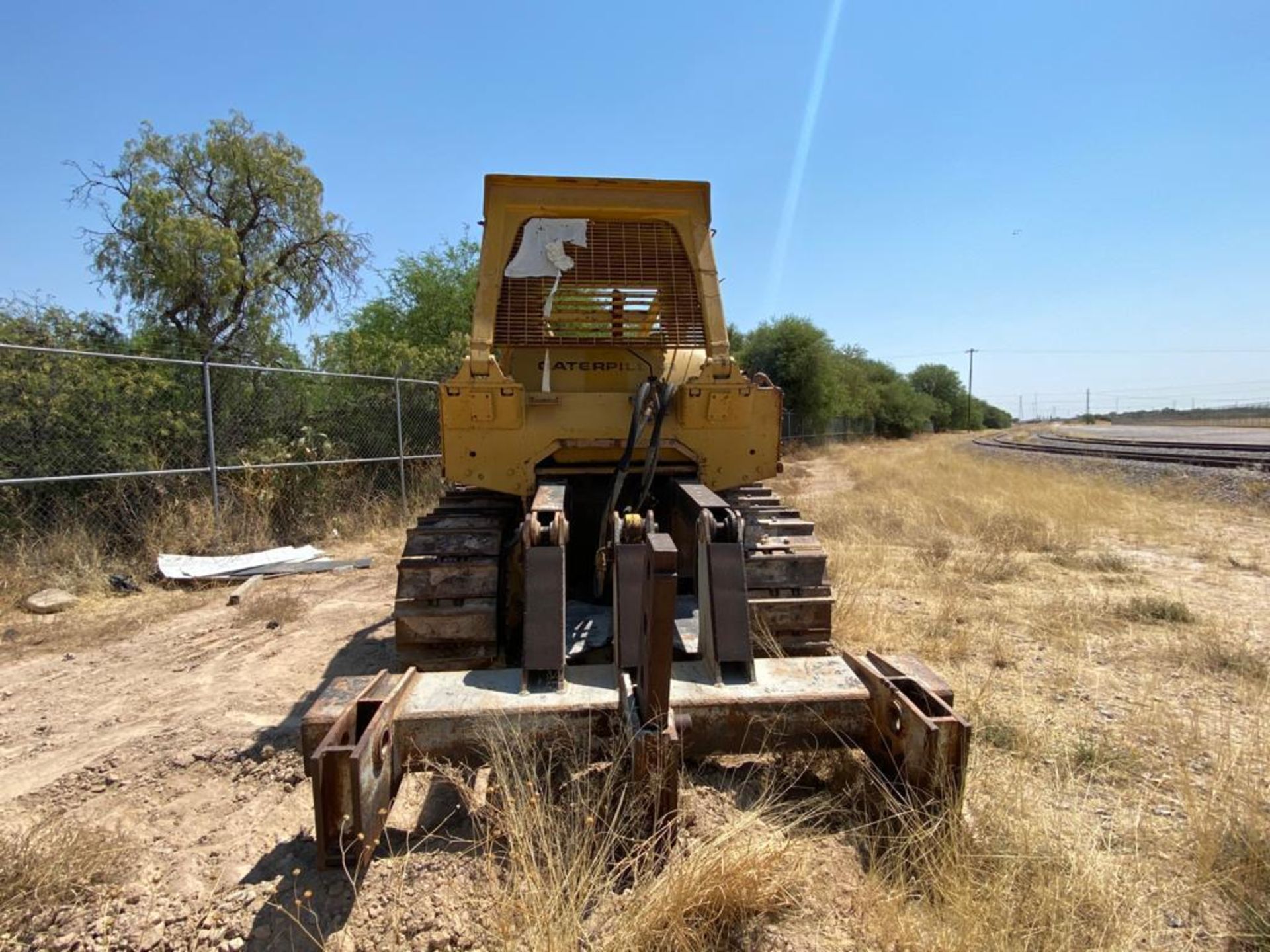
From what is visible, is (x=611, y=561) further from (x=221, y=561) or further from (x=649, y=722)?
(x=221, y=561)

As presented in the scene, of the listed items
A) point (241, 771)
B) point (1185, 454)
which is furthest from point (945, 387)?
point (241, 771)

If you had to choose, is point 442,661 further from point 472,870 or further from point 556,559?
point 472,870

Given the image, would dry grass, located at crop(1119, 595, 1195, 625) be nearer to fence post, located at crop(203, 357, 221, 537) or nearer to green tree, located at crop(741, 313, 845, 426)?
fence post, located at crop(203, 357, 221, 537)

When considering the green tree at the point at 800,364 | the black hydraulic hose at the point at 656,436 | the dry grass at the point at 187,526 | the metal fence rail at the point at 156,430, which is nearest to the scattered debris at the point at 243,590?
the dry grass at the point at 187,526

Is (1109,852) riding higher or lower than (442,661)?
lower

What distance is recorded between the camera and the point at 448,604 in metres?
3.67

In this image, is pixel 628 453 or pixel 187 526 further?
pixel 187 526

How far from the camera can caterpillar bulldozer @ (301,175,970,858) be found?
7.26 ft

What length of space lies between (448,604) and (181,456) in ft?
21.2

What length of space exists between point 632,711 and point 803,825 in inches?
35.3

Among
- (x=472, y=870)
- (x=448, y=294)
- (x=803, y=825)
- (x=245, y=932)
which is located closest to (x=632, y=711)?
(x=472, y=870)

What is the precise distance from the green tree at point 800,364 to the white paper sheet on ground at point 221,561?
27.8 meters

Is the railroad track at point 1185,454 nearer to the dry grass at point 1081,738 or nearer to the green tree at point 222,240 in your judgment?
the dry grass at point 1081,738

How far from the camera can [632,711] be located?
87.7 inches
